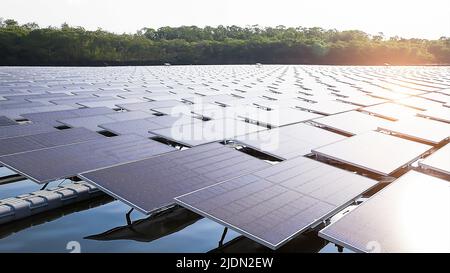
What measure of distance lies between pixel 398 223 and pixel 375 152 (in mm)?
4187

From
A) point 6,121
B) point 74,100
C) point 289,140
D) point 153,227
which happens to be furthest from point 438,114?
point 6,121

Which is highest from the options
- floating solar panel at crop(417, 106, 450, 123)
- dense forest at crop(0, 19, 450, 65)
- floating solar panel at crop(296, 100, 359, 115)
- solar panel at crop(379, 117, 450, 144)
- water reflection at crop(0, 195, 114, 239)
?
dense forest at crop(0, 19, 450, 65)

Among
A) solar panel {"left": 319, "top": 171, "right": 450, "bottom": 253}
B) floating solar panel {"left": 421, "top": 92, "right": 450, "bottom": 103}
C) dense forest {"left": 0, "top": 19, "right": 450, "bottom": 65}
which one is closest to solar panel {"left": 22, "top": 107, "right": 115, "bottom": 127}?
solar panel {"left": 319, "top": 171, "right": 450, "bottom": 253}

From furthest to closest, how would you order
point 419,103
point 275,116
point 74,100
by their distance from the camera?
point 419,103, point 74,100, point 275,116

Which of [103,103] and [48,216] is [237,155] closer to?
[48,216]

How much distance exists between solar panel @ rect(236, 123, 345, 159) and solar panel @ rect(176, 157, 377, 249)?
5.06ft

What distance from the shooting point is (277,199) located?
6.46 m

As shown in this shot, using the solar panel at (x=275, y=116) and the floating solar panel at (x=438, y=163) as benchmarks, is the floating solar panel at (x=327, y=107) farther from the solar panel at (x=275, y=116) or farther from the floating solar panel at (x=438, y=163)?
the floating solar panel at (x=438, y=163)

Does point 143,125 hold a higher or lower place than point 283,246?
higher

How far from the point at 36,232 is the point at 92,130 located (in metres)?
5.68

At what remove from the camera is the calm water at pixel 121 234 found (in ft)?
19.8

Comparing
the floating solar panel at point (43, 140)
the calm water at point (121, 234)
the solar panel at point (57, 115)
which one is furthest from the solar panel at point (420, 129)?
the solar panel at point (57, 115)

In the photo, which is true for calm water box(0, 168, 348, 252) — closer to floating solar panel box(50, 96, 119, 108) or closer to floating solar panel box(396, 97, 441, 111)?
floating solar panel box(50, 96, 119, 108)

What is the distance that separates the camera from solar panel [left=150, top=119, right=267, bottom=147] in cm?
1054
